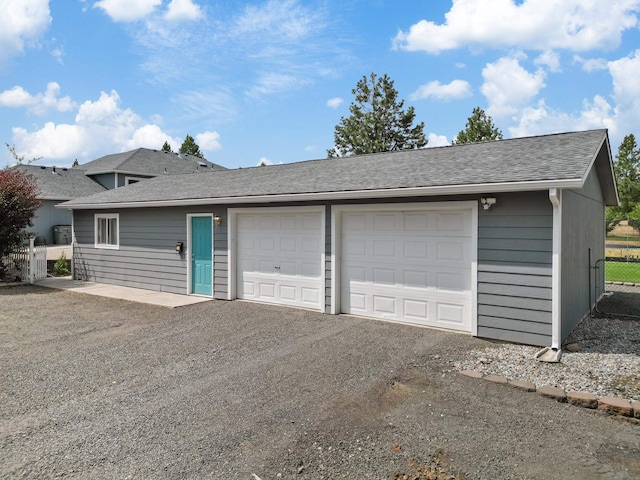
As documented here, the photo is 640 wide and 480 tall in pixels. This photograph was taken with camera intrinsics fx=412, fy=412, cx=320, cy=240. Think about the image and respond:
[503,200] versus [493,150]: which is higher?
[493,150]

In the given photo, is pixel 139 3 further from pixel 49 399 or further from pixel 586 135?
pixel 586 135

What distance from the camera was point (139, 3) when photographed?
8.65 m

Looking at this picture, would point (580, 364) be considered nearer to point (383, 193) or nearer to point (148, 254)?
point (383, 193)

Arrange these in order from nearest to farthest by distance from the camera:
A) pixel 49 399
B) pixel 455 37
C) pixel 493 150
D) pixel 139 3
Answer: pixel 49 399, pixel 493 150, pixel 139 3, pixel 455 37

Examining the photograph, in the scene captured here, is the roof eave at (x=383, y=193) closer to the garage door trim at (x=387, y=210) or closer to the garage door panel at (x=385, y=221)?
the garage door trim at (x=387, y=210)

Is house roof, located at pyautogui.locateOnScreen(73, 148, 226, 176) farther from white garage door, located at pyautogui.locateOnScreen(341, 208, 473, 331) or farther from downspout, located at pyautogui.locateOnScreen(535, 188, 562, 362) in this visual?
downspout, located at pyautogui.locateOnScreen(535, 188, 562, 362)

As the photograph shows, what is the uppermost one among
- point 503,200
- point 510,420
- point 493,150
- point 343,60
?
point 343,60

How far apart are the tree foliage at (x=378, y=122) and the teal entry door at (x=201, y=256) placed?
25033 mm

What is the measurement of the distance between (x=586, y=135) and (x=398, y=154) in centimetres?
378

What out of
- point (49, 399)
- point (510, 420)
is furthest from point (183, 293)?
point (510, 420)

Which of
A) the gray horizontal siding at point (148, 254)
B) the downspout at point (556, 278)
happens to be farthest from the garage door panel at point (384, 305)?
the gray horizontal siding at point (148, 254)

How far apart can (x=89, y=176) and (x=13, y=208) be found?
15630mm

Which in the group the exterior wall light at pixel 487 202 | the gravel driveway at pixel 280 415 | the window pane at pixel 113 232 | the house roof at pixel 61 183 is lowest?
the gravel driveway at pixel 280 415

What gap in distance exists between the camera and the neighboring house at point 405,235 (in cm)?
595
